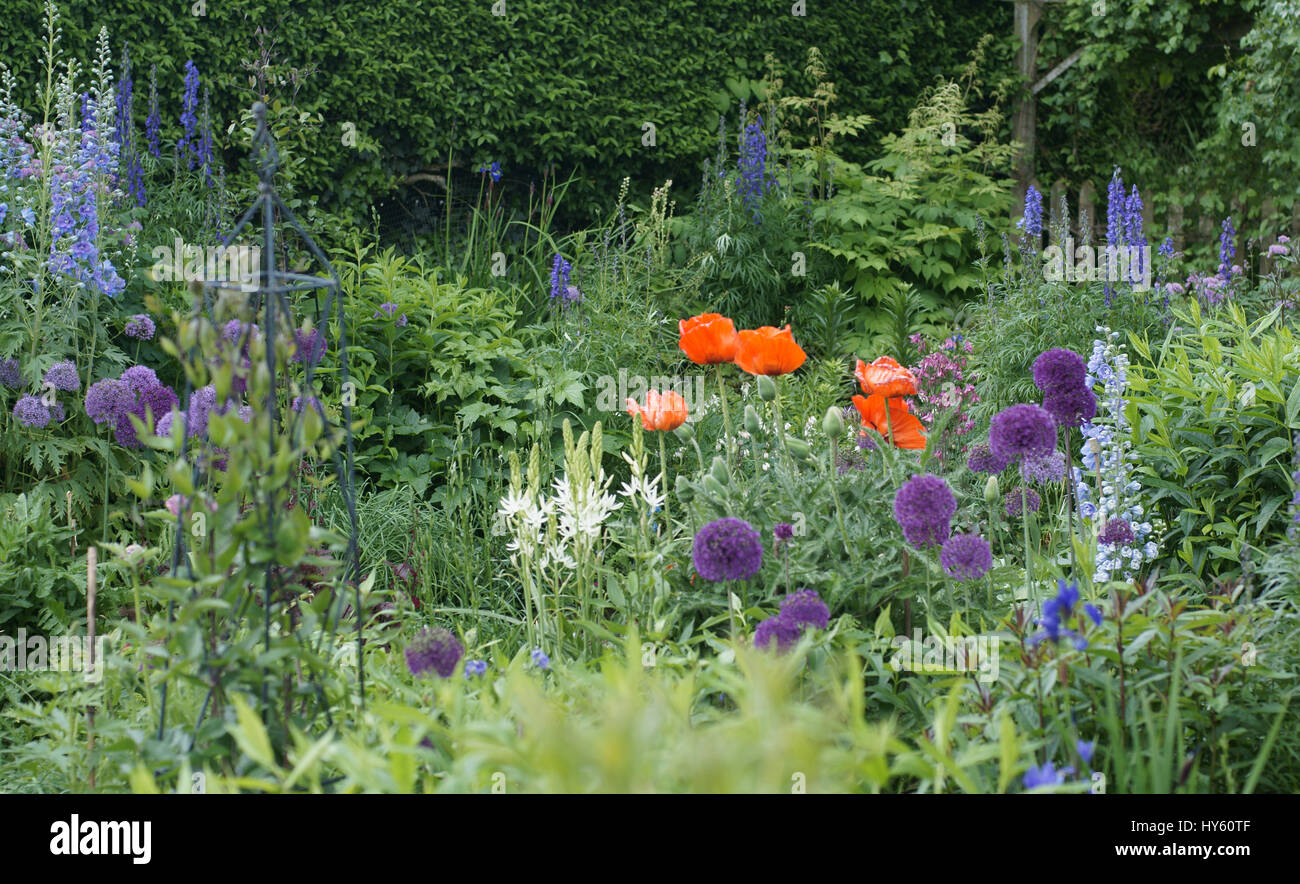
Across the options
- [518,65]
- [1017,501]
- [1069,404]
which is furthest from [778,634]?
[518,65]

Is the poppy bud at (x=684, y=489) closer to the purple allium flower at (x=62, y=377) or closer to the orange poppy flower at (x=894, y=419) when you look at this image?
the orange poppy flower at (x=894, y=419)

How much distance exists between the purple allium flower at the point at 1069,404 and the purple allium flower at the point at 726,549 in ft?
2.12

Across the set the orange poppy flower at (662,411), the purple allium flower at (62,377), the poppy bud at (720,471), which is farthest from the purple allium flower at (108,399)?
the poppy bud at (720,471)

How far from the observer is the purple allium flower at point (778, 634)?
162 centimetres

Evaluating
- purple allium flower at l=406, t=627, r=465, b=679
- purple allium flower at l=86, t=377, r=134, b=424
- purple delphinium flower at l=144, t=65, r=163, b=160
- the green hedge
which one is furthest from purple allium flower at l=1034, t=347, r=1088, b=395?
the green hedge

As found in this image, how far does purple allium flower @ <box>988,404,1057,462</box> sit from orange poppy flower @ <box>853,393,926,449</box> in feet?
1.45

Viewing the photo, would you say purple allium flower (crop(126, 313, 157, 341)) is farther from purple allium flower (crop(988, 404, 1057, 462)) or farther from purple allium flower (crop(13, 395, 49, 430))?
purple allium flower (crop(988, 404, 1057, 462))

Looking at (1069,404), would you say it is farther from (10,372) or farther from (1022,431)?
(10,372)

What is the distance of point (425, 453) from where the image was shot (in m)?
4.31

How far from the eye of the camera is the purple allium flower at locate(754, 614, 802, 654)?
1623 mm

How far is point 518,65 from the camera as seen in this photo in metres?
6.43

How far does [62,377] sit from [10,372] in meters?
0.30

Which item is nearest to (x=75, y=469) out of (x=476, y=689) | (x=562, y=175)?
(x=476, y=689)

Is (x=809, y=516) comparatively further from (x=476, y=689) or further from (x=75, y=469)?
(x=75, y=469)
